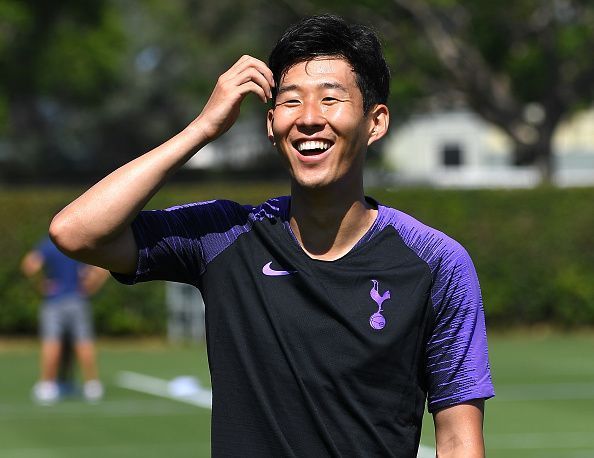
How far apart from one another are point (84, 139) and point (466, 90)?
35209 mm

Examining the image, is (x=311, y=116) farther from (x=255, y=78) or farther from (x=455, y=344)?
(x=455, y=344)

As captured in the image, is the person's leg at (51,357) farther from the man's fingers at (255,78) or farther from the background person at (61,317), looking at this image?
the man's fingers at (255,78)

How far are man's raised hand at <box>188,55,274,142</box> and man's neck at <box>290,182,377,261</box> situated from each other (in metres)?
0.27

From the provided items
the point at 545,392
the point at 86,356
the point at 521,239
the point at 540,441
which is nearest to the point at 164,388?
the point at 86,356

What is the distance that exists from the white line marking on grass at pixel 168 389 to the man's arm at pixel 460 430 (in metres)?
11.4

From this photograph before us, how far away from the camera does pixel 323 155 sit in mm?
3561

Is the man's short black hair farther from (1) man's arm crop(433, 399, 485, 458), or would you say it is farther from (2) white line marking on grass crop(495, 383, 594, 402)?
(2) white line marking on grass crop(495, 383, 594, 402)

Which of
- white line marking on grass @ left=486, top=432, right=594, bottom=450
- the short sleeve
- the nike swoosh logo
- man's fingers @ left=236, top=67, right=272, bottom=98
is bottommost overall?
white line marking on grass @ left=486, top=432, right=594, bottom=450

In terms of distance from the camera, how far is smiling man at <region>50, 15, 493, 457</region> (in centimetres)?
350

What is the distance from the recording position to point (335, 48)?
3672mm

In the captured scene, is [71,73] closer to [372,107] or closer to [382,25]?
[382,25]

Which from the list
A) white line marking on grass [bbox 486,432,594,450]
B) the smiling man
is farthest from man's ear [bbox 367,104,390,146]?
white line marking on grass [bbox 486,432,594,450]

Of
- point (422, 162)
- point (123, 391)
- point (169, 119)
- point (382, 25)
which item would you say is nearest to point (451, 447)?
point (123, 391)

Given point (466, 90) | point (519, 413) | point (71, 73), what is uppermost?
point (71, 73)
